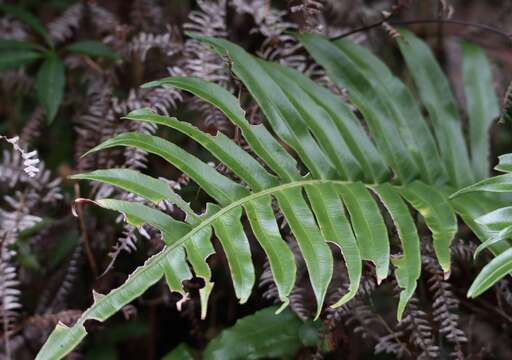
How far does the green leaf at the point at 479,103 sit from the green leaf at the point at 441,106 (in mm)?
44

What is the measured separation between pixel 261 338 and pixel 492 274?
1.54 feet

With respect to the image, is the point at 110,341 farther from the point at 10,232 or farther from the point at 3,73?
the point at 3,73

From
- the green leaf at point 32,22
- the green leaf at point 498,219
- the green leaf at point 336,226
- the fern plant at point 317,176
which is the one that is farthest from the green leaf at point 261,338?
the green leaf at point 32,22

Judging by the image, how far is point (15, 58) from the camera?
1.38 m

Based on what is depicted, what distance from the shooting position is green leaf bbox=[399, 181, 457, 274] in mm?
986

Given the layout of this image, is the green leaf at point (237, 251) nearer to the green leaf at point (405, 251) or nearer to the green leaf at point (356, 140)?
the green leaf at point (405, 251)

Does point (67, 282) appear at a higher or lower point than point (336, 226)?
lower

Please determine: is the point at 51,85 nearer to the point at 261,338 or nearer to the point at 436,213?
the point at 261,338

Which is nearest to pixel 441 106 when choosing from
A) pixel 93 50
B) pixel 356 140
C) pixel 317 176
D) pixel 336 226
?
pixel 356 140

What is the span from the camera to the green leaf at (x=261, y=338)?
1143mm

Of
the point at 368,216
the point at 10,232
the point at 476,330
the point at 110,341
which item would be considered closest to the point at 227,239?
the point at 368,216

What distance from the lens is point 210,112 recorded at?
1297 mm

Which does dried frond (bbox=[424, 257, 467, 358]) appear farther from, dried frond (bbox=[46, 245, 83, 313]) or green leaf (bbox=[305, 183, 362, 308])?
dried frond (bbox=[46, 245, 83, 313])

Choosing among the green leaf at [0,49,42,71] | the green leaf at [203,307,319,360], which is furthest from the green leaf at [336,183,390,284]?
the green leaf at [0,49,42,71]
